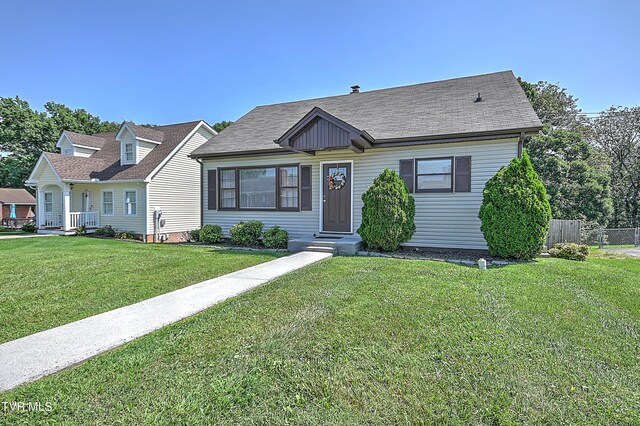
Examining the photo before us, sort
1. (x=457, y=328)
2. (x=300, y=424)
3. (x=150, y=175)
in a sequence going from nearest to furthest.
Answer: (x=300, y=424), (x=457, y=328), (x=150, y=175)

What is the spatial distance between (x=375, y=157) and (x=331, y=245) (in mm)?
3028

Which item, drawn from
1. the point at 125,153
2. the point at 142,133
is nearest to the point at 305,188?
the point at 142,133

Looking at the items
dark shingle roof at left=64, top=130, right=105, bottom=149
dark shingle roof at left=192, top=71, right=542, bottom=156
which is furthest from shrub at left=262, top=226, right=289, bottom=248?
dark shingle roof at left=64, top=130, right=105, bottom=149

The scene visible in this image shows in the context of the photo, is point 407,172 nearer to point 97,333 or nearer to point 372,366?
point 372,366

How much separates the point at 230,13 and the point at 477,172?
9517mm

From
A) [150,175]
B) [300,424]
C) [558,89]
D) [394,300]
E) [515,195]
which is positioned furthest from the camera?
[558,89]

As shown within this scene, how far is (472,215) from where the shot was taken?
859cm

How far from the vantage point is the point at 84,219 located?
1539 centimetres

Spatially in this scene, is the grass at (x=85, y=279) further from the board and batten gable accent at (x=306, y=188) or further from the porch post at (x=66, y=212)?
the porch post at (x=66, y=212)

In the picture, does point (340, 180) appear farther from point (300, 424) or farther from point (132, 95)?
point (132, 95)

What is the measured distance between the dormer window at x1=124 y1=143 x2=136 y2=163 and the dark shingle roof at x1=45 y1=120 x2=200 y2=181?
40 centimetres

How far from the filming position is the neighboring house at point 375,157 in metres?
8.54

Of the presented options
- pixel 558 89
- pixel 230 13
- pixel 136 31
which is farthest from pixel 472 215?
pixel 558 89

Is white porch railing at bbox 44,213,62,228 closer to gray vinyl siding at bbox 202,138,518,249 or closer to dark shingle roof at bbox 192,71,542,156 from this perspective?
dark shingle roof at bbox 192,71,542,156
